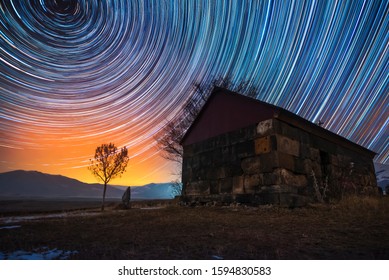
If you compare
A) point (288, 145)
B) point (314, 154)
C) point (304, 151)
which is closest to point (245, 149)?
point (288, 145)

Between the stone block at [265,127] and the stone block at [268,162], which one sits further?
the stone block at [265,127]

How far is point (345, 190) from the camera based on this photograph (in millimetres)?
9797

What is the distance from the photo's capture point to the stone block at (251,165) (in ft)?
27.3

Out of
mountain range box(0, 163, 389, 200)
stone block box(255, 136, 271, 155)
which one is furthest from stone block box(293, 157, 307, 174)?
mountain range box(0, 163, 389, 200)

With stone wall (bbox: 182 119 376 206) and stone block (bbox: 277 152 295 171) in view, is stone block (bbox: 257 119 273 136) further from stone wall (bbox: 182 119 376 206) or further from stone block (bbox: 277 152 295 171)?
stone block (bbox: 277 152 295 171)

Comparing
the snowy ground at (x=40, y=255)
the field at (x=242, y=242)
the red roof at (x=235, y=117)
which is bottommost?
the snowy ground at (x=40, y=255)

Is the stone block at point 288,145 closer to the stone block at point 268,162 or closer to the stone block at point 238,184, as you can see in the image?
the stone block at point 268,162

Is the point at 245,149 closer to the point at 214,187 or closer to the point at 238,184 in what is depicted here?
the point at 238,184

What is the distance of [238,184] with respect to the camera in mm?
8898

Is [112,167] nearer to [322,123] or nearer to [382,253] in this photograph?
[322,123]

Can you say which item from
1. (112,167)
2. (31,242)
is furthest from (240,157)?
(112,167)

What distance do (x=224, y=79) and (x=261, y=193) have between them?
50.8ft

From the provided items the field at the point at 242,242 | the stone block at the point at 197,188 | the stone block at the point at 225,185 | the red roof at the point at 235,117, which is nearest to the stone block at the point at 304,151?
the red roof at the point at 235,117

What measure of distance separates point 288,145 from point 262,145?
0.91 m
